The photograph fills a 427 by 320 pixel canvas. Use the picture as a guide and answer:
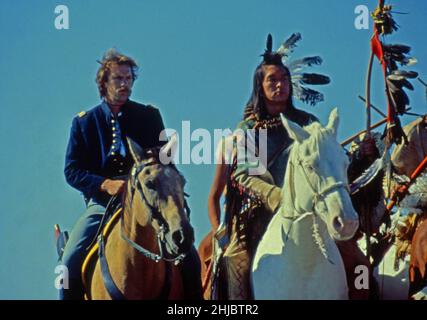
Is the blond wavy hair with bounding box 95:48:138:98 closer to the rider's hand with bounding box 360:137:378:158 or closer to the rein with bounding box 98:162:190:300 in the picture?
the rein with bounding box 98:162:190:300

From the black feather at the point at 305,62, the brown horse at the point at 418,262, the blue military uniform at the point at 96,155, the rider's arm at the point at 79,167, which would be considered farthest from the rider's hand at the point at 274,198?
the brown horse at the point at 418,262

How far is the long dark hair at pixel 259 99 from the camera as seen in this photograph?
36.2 ft

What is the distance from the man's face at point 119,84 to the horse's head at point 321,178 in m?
1.52

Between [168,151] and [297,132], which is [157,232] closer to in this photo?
[168,151]

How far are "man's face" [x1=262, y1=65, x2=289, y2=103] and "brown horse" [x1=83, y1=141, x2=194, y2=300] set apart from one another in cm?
110

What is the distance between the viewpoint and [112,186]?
423 inches

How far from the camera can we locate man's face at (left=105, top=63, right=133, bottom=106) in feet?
36.6

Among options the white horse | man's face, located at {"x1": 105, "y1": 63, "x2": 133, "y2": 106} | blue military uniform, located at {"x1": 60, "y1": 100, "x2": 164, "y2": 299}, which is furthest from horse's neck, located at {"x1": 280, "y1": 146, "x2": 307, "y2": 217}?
man's face, located at {"x1": 105, "y1": 63, "x2": 133, "y2": 106}

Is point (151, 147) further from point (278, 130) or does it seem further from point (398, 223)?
point (398, 223)

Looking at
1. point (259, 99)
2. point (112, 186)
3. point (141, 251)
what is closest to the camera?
point (141, 251)

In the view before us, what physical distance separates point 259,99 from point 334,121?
0.87 m
